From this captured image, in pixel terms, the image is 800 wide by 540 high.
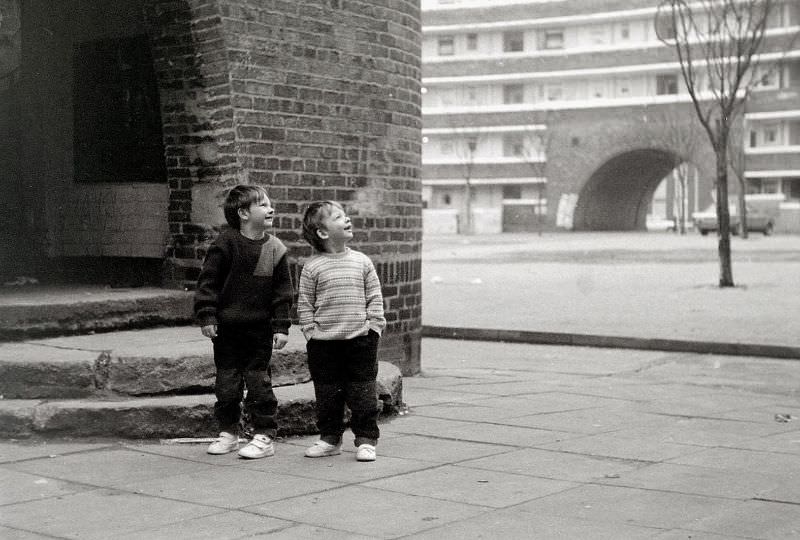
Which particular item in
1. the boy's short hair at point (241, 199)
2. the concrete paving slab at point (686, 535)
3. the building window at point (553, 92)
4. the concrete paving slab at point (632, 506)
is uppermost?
the building window at point (553, 92)

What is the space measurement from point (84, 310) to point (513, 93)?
77.2 metres

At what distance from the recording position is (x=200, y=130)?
27.3ft

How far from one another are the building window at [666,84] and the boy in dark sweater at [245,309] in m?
73.7

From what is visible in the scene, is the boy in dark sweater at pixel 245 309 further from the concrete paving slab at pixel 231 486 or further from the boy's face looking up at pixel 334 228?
the concrete paving slab at pixel 231 486

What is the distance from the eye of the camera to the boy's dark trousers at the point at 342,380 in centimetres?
604

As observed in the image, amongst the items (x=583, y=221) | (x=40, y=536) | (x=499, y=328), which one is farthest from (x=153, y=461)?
(x=583, y=221)

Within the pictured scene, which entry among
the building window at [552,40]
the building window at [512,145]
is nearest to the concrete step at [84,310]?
the building window at [512,145]

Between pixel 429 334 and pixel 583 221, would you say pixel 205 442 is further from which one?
pixel 583 221

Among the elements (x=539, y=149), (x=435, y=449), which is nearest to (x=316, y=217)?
(x=435, y=449)

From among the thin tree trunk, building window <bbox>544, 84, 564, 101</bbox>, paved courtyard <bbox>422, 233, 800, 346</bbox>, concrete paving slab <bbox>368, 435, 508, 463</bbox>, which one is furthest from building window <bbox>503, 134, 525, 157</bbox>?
concrete paving slab <bbox>368, 435, 508, 463</bbox>

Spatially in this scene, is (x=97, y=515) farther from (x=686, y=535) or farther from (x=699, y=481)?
(x=699, y=481)

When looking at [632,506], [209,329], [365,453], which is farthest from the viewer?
[209,329]

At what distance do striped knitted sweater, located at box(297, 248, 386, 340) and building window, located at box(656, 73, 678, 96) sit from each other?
73.6m

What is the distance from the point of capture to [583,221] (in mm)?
73375
